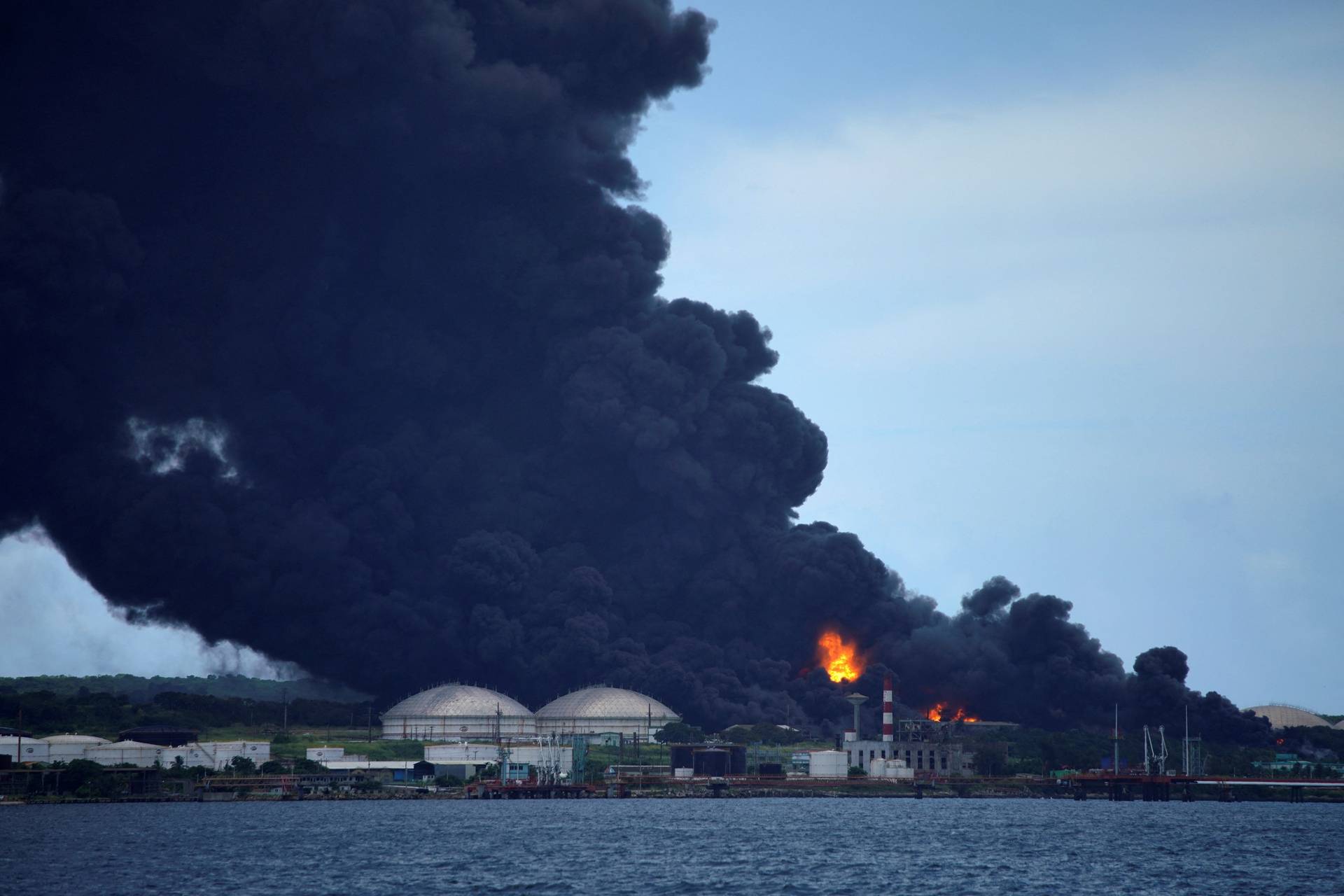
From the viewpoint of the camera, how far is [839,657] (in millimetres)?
196875

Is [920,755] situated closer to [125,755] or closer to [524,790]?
[524,790]

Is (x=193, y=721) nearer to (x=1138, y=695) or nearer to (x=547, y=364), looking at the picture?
(x=547, y=364)

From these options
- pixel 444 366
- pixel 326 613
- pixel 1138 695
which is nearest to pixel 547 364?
pixel 444 366

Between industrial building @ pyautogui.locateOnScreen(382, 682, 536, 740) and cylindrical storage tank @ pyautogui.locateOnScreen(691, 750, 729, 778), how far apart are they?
23.5 meters

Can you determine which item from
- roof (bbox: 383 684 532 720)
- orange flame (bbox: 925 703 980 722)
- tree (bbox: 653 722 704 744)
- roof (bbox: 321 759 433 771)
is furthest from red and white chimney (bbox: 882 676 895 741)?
roof (bbox: 321 759 433 771)

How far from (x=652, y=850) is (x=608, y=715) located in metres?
83.9

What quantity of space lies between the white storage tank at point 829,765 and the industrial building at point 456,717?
105 ft

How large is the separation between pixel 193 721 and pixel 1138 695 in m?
98.0

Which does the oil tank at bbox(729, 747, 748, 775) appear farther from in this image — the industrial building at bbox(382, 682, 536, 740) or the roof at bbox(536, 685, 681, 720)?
the industrial building at bbox(382, 682, 536, 740)

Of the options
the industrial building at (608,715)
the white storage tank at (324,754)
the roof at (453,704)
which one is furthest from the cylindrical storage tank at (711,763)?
the white storage tank at (324,754)

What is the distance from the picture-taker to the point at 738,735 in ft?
619

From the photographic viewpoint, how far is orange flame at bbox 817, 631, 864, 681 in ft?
639

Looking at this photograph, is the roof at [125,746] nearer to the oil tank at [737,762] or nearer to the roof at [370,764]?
the roof at [370,764]

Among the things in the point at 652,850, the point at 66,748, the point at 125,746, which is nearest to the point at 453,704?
the point at 125,746
